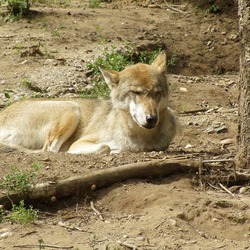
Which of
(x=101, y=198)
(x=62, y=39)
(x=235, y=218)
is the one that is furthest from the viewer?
(x=62, y=39)

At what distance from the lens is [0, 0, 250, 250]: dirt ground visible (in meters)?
Answer: 6.05

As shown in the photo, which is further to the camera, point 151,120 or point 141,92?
point 141,92

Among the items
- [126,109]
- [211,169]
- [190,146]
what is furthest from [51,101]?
[211,169]

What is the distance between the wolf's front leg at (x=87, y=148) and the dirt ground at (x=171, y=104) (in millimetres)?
839

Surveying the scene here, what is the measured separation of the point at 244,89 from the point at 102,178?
→ 168cm

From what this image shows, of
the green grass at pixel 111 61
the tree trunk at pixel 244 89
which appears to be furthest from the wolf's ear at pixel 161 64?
the tree trunk at pixel 244 89

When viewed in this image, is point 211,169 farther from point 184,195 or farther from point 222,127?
point 222,127

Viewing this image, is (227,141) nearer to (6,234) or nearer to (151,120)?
(151,120)

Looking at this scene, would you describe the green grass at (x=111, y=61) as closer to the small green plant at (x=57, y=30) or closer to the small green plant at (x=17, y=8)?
the small green plant at (x=57, y=30)

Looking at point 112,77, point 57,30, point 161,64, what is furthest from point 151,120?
point 57,30

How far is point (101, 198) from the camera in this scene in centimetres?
682

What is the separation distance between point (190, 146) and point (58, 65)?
10.8 ft

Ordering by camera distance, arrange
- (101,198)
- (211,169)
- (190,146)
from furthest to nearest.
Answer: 1. (190,146)
2. (211,169)
3. (101,198)

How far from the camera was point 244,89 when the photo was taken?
280 inches
